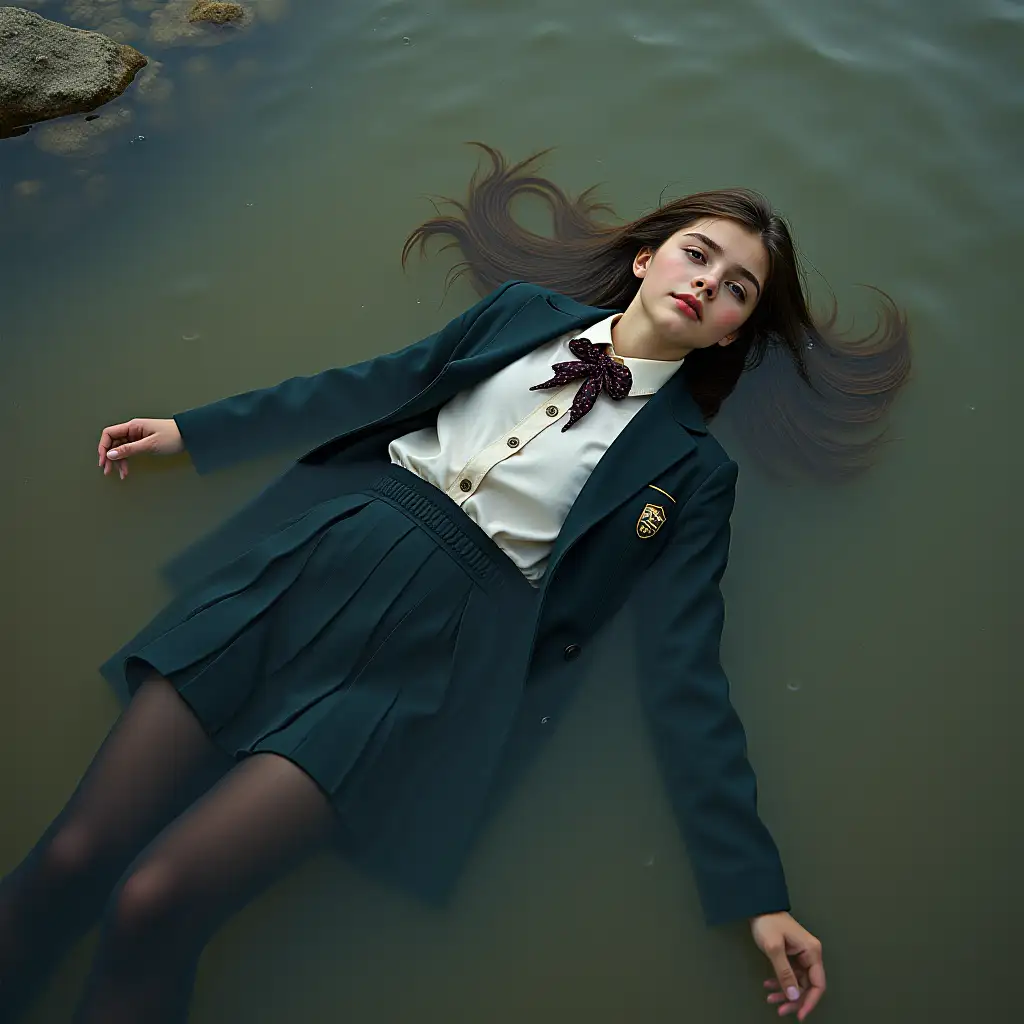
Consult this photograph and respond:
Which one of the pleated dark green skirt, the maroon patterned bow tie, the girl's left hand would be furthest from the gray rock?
the girl's left hand

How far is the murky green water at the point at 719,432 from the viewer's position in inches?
73.7

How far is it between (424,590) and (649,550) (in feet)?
1.44

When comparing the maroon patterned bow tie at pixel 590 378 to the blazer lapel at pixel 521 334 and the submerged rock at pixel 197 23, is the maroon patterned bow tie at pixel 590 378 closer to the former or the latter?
the blazer lapel at pixel 521 334

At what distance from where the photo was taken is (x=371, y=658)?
182 centimetres

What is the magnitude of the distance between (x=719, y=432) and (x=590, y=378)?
558 millimetres

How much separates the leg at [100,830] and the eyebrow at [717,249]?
51.0 inches

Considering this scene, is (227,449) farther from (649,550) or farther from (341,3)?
(341,3)

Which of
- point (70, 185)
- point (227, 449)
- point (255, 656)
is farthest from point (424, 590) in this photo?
point (70, 185)

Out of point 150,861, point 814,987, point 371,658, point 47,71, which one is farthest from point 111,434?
point 814,987

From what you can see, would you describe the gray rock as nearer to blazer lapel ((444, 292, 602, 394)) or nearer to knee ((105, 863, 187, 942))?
blazer lapel ((444, 292, 602, 394))

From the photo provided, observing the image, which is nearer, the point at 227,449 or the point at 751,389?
the point at 227,449

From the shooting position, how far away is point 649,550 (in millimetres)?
1967

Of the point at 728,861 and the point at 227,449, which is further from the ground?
the point at 227,449

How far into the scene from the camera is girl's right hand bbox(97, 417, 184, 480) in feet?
7.00
